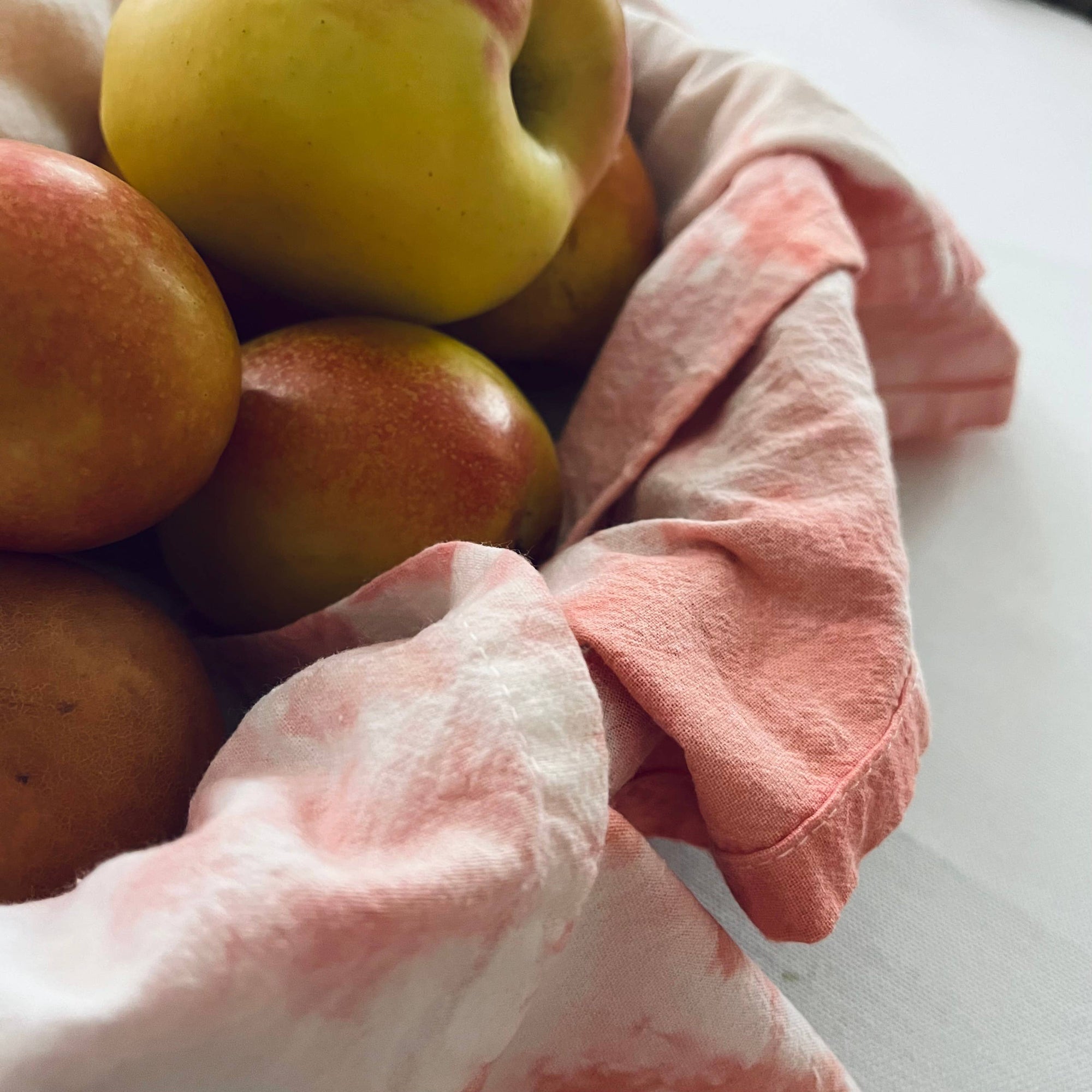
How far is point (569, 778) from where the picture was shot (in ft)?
0.61

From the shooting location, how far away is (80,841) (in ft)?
0.75

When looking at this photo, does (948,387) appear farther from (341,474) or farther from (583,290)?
(341,474)

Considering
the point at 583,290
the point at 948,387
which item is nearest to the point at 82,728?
the point at 583,290

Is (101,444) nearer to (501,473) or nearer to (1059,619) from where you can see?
(501,473)

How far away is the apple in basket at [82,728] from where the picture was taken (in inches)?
8.9

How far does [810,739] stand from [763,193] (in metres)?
0.23

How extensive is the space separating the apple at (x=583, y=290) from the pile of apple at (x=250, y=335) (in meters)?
0.04

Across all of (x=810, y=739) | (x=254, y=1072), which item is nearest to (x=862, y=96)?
(x=810, y=739)

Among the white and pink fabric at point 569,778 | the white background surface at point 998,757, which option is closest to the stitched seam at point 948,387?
the white background surface at point 998,757

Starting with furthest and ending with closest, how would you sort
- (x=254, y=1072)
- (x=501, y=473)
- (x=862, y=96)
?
1. (x=862, y=96)
2. (x=501, y=473)
3. (x=254, y=1072)

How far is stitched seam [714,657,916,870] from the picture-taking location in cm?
22

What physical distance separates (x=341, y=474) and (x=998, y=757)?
0.90 ft

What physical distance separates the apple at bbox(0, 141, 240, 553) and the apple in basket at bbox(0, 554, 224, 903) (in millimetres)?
17

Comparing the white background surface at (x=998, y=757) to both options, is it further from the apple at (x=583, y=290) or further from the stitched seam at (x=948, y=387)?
the apple at (x=583, y=290)
